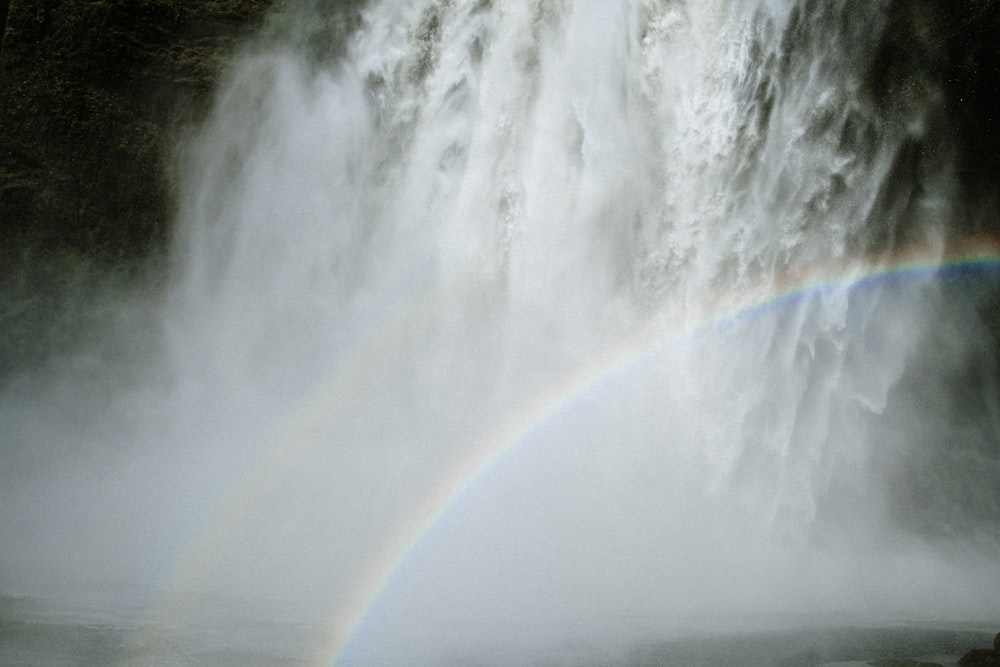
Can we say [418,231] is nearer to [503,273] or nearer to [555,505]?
[503,273]

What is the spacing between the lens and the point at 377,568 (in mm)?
11312

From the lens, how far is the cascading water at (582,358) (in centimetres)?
1064

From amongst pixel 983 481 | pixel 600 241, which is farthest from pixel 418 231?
pixel 983 481

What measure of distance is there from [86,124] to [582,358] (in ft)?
38.2

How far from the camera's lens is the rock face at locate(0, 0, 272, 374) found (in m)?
19.4

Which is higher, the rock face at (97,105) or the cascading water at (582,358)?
the rock face at (97,105)

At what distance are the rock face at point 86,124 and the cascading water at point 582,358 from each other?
2.19 meters

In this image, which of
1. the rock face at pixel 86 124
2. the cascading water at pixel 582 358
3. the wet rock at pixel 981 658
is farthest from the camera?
the rock face at pixel 86 124

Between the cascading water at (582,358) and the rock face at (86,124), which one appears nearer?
the cascading water at (582,358)

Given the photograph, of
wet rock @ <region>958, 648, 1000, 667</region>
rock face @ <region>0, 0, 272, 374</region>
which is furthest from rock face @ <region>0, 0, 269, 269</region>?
wet rock @ <region>958, 648, 1000, 667</region>

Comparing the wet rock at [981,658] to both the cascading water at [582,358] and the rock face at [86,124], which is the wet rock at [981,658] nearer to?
the cascading water at [582,358]

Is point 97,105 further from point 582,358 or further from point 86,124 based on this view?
point 582,358

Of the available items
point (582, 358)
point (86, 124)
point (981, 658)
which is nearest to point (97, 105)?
point (86, 124)

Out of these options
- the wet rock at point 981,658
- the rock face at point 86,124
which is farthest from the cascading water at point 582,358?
the rock face at point 86,124
